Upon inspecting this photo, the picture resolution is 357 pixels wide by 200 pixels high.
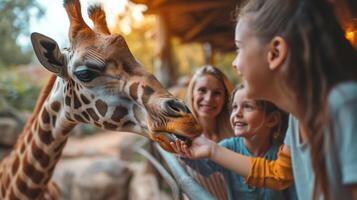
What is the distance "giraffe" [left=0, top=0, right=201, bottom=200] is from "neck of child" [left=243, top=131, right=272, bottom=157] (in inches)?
20.6

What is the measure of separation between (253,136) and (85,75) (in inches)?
32.0

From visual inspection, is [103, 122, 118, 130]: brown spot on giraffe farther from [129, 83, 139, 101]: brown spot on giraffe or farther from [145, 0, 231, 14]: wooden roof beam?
[145, 0, 231, 14]: wooden roof beam

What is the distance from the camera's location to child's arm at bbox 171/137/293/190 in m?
1.52

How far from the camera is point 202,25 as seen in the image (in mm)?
7879

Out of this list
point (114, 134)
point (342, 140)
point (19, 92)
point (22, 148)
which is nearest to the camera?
point (342, 140)

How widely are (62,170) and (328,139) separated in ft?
21.5

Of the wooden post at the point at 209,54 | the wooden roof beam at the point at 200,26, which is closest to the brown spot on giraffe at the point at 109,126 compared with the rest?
the wooden roof beam at the point at 200,26

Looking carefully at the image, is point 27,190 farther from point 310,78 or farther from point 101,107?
point 310,78

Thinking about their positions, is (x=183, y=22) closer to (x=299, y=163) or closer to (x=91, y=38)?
(x=91, y=38)

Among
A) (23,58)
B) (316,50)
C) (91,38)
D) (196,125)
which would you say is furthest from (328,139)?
(23,58)

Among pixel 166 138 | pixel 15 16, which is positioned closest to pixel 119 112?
pixel 166 138

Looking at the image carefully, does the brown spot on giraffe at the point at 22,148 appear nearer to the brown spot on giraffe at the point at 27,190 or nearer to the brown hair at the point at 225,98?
the brown spot on giraffe at the point at 27,190

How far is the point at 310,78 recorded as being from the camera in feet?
3.38

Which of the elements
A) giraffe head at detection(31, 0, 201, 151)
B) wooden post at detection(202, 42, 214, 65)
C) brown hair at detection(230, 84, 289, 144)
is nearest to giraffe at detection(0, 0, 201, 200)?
giraffe head at detection(31, 0, 201, 151)
